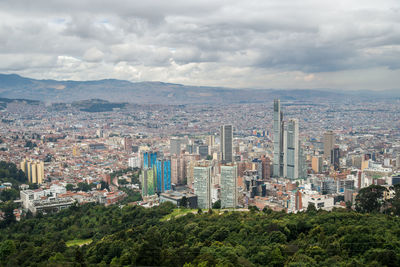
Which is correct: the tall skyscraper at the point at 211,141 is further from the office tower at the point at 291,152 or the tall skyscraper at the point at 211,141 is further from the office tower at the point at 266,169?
the office tower at the point at 266,169

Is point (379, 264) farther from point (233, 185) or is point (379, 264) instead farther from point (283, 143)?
point (283, 143)

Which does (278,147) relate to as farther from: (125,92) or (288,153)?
(125,92)

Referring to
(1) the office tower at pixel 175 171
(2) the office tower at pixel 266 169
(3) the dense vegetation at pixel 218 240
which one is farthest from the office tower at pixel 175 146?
(3) the dense vegetation at pixel 218 240

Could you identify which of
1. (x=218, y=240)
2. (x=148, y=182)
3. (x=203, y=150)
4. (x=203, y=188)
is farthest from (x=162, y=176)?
(x=218, y=240)

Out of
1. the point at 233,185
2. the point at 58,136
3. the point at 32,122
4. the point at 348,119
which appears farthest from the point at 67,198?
the point at 32,122

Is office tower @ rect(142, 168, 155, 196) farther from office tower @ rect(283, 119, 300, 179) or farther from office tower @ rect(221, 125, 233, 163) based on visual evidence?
office tower @ rect(221, 125, 233, 163)

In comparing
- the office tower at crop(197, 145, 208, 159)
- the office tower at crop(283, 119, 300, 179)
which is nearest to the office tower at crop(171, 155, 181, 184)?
the office tower at crop(283, 119, 300, 179)
